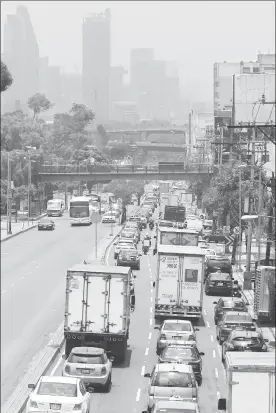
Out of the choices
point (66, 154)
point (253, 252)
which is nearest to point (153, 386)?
point (253, 252)

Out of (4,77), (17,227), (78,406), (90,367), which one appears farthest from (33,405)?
(17,227)

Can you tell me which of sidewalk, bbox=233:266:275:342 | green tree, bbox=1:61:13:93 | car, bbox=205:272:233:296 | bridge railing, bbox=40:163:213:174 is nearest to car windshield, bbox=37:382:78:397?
green tree, bbox=1:61:13:93

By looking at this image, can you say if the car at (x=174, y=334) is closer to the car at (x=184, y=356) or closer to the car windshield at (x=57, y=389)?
the car at (x=184, y=356)

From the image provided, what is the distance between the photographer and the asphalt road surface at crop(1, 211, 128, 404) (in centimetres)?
1430

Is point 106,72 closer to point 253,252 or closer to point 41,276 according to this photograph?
point 253,252

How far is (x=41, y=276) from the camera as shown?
50.8 meters

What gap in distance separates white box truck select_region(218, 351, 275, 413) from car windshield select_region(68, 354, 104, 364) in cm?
773

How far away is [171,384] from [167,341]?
7111mm

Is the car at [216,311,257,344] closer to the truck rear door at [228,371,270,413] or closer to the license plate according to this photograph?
the license plate

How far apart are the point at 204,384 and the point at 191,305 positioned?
11257 millimetres

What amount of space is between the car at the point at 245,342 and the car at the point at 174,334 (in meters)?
1.32

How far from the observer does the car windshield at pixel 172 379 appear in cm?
2377

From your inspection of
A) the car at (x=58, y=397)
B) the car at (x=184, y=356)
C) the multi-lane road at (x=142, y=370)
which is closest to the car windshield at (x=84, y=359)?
the multi-lane road at (x=142, y=370)

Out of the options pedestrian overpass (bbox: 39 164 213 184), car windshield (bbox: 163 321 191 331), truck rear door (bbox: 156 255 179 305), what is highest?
pedestrian overpass (bbox: 39 164 213 184)
